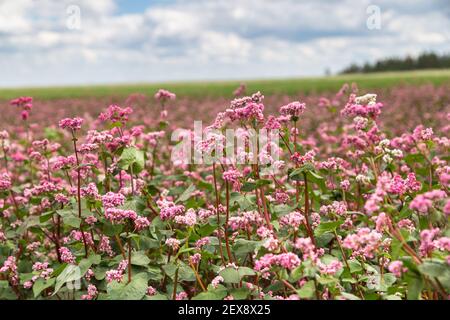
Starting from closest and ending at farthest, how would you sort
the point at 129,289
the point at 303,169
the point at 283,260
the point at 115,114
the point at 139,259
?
the point at 283,260 → the point at 129,289 → the point at 303,169 → the point at 139,259 → the point at 115,114

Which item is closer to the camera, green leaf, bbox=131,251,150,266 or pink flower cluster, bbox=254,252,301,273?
pink flower cluster, bbox=254,252,301,273

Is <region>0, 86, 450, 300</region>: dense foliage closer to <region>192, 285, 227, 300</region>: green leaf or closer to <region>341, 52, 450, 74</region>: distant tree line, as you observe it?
<region>192, 285, 227, 300</region>: green leaf

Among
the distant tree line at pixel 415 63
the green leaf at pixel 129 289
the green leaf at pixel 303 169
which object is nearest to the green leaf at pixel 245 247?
the green leaf at pixel 303 169

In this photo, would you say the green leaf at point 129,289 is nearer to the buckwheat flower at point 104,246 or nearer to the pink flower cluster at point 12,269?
the buckwheat flower at point 104,246

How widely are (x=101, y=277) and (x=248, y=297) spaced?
3.59ft

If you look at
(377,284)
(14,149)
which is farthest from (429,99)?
(377,284)

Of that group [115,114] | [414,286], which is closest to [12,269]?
[115,114]

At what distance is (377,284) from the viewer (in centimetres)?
328

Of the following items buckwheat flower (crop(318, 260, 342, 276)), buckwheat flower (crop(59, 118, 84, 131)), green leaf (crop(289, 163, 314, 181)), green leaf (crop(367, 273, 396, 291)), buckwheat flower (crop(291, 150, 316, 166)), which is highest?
buckwheat flower (crop(59, 118, 84, 131))

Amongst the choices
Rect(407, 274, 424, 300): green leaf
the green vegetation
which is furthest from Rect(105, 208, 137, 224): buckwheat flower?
the green vegetation

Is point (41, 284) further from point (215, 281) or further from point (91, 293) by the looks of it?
point (215, 281)

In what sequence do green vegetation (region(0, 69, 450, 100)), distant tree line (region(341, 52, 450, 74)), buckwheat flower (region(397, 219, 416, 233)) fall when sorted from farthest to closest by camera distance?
distant tree line (region(341, 52, 450, 74)) < green vegetation (region(0, 69, 450, 100)) < buckwheat flower (region(397, 219, 416, 233))

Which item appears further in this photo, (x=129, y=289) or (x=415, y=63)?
(x=415, y=63)

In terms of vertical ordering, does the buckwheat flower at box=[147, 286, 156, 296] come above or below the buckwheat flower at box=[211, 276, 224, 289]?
below
